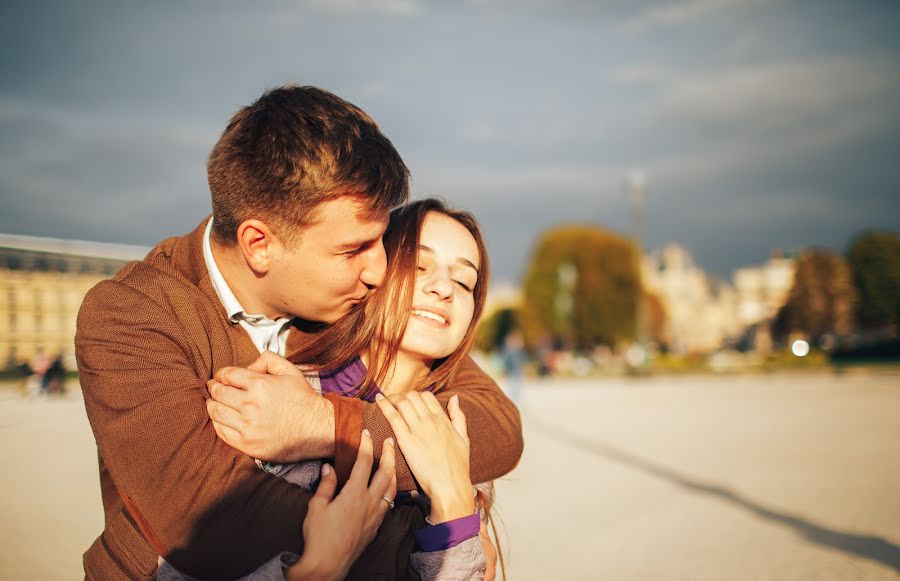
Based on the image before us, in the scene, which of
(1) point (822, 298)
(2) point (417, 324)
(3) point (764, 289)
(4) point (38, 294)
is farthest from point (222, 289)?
(3) point (764, 289)

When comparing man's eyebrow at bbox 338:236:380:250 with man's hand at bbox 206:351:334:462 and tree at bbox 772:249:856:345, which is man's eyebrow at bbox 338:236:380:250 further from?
tree at bbox 772:249:856:345

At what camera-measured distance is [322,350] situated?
231 centimetres

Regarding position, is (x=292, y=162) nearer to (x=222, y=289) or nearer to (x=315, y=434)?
(x=222, y=289)

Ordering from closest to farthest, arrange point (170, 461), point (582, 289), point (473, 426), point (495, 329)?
point (170, 461) < point (473, 426) < point (582, 289) < point (495, 329)

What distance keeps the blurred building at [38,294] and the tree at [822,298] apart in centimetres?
5449

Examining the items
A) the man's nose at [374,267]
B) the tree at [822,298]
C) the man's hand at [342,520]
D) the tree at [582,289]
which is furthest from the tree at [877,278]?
the man's hand at [342,520]

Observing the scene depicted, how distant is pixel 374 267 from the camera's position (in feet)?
7.14

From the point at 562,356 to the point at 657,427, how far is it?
37383 millimetres

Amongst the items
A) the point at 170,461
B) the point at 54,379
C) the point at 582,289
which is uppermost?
the point at 170,461

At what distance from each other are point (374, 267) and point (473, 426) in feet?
1.97

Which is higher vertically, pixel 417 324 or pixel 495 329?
pixel 417 324

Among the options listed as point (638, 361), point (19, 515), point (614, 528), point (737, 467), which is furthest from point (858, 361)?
point (19, 515)

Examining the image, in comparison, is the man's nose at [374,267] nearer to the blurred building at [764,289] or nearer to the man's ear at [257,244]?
the man's ear at [257,244]

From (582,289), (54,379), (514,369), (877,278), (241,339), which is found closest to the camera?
(241,339)
